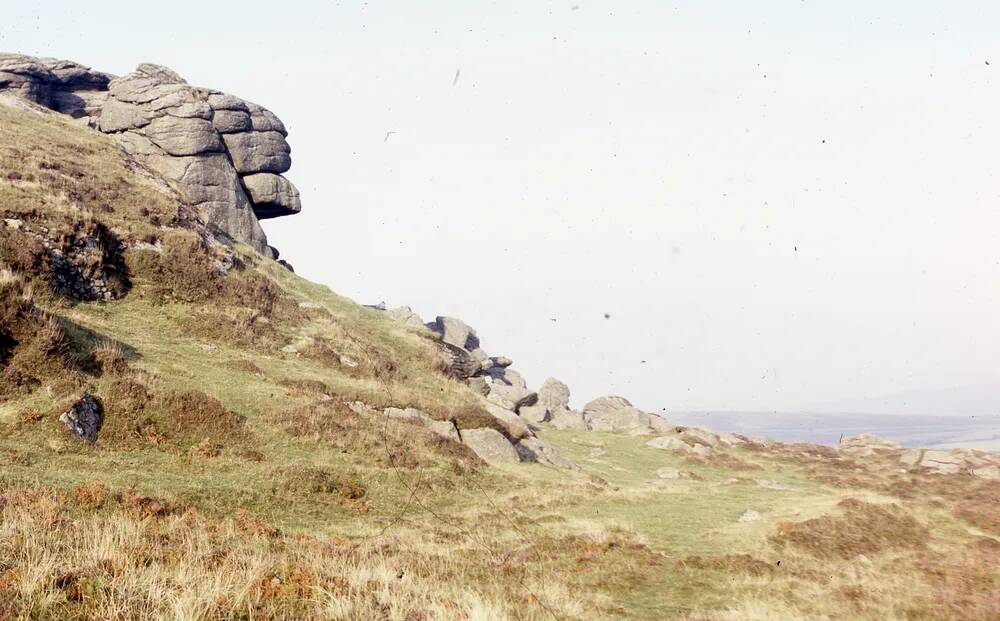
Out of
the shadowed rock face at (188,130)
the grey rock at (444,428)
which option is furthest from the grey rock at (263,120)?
the grey rock at (444,428)

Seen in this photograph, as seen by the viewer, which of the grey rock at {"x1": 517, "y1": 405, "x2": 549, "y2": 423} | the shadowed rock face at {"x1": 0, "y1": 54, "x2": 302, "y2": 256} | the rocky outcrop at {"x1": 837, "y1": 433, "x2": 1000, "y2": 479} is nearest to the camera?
the rocky outcrop at {"x1": 837, "y1": 433, "x2": 1000, "y2": 479}

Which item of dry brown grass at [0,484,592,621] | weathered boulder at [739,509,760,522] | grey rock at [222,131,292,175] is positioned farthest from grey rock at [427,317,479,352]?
dry brown grass at [0,484,592,621]

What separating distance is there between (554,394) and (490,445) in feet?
148

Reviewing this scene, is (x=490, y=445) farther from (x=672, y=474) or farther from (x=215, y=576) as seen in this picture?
(x=215, y=576)

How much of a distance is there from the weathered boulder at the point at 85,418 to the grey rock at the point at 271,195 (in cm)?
5806

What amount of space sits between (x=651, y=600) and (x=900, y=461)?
60963 millimetres

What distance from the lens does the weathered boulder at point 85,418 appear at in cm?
2052

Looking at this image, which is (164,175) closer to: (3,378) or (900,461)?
(3,378)

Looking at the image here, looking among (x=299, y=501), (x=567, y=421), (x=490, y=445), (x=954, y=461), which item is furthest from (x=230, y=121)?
(x=954, y=461)

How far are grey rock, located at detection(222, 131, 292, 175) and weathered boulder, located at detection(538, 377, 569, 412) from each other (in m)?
45.1

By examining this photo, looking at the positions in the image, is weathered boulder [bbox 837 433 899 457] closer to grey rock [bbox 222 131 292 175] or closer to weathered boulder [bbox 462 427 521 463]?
weathered boulder [bbox 462 427 521 463]

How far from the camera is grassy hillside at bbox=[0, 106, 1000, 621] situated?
9.09m

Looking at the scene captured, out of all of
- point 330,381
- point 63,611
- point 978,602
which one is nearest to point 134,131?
point 330,381

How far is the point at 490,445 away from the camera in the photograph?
113 feet
